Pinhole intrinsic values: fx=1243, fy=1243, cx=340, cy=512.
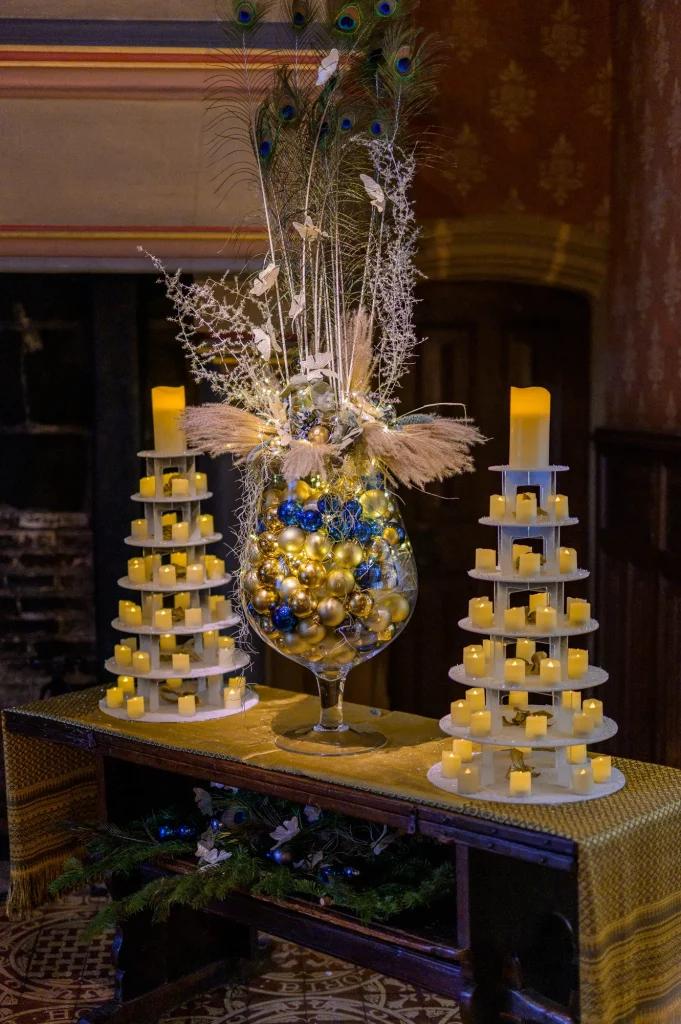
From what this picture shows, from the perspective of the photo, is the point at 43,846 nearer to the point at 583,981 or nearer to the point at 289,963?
the point at 289,963

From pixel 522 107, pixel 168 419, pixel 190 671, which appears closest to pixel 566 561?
pixel 190 671

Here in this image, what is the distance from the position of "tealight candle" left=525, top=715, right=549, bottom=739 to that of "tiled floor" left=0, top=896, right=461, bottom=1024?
3.29 ft

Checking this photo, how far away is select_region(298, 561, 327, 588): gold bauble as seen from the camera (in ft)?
8.64

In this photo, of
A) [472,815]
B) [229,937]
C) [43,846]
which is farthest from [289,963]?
[472,815]

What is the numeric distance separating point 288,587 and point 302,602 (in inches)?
1.8

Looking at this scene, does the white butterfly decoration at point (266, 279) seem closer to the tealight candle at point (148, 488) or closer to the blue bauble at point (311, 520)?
the blue bauble at point (311, 520)

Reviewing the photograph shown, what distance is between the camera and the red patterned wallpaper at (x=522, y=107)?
170 inches

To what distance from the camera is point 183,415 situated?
298 centimetres

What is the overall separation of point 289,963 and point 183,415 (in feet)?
5.01

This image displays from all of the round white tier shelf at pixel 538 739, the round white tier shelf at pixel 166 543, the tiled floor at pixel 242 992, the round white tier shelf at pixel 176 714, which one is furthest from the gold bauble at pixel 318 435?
the tiled floor at pixel 242 992

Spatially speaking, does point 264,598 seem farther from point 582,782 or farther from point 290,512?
point 582,782

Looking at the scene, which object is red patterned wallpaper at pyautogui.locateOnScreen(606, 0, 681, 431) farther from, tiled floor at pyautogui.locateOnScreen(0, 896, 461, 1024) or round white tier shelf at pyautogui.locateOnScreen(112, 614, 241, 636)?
tiled floor at pyautogui.locateOnScreen(0, 896, 461, 1024)

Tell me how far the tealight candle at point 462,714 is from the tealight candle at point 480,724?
2.2 inches

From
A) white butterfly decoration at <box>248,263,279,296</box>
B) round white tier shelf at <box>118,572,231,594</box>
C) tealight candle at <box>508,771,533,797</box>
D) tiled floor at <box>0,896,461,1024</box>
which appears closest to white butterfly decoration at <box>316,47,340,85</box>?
white butterfly decoration at <box>248,263,279,296</box>
